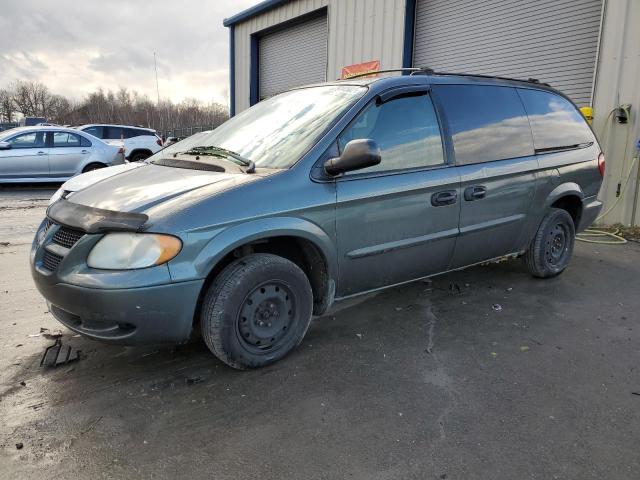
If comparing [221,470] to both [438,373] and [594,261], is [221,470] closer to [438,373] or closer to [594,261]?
[438,373]

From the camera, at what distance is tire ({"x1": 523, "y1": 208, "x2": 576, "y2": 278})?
461 centimetres

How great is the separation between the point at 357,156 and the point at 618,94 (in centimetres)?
619

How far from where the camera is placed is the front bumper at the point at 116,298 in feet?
8.38

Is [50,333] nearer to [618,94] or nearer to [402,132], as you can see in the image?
[402,132]

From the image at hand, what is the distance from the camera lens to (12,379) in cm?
298

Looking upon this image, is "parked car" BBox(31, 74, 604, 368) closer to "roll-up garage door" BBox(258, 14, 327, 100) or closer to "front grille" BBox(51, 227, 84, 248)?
"front grille" BBox(51, 227, 84, 248)

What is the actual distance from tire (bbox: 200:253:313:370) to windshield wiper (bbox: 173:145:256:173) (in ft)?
1.86

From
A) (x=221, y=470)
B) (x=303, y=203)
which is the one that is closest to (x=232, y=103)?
(x=303, y=203)

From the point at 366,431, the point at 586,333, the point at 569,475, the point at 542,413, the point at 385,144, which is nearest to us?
the point at 569,475

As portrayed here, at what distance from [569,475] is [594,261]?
13.2ft

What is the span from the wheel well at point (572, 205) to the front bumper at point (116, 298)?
142 inches

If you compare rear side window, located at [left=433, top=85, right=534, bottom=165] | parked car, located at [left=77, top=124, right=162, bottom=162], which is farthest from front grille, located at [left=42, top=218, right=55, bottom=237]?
parked car, located at [left=77, top=124, right=162, bottom=162]

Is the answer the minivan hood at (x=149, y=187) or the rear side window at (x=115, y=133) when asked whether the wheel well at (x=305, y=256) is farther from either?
the rear side window at (x=115, y=133)

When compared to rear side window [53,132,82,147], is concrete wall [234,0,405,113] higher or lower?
higher
